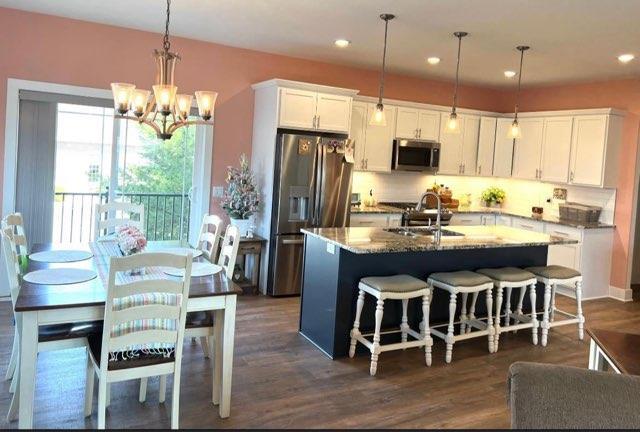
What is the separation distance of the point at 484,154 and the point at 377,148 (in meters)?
1.83

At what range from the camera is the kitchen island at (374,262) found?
13.0ft

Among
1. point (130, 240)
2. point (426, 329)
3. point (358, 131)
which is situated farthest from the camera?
point (358, 131)

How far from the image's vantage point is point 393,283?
3.81 meters

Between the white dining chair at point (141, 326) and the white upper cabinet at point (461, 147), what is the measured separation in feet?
17.1

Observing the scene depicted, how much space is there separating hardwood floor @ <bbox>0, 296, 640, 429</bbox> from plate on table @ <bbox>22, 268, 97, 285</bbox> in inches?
30.4

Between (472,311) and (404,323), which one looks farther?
(472,311)

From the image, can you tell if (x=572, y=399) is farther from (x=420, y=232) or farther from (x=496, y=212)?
(x=496, y=212)

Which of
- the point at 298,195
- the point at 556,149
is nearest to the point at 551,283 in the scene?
the point at 298,195

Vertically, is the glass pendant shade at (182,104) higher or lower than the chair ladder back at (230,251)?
higher

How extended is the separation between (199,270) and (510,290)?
283 centimetres

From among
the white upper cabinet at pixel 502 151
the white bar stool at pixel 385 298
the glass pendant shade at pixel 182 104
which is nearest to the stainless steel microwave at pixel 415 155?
the white upper cabinet at pixel 502 151

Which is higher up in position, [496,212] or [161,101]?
[161,101]

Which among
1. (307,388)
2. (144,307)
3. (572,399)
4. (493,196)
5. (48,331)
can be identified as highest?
(493,196)

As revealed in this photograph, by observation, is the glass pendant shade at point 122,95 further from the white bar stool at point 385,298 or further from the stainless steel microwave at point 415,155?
the stainless steel microwave at point 415,155
